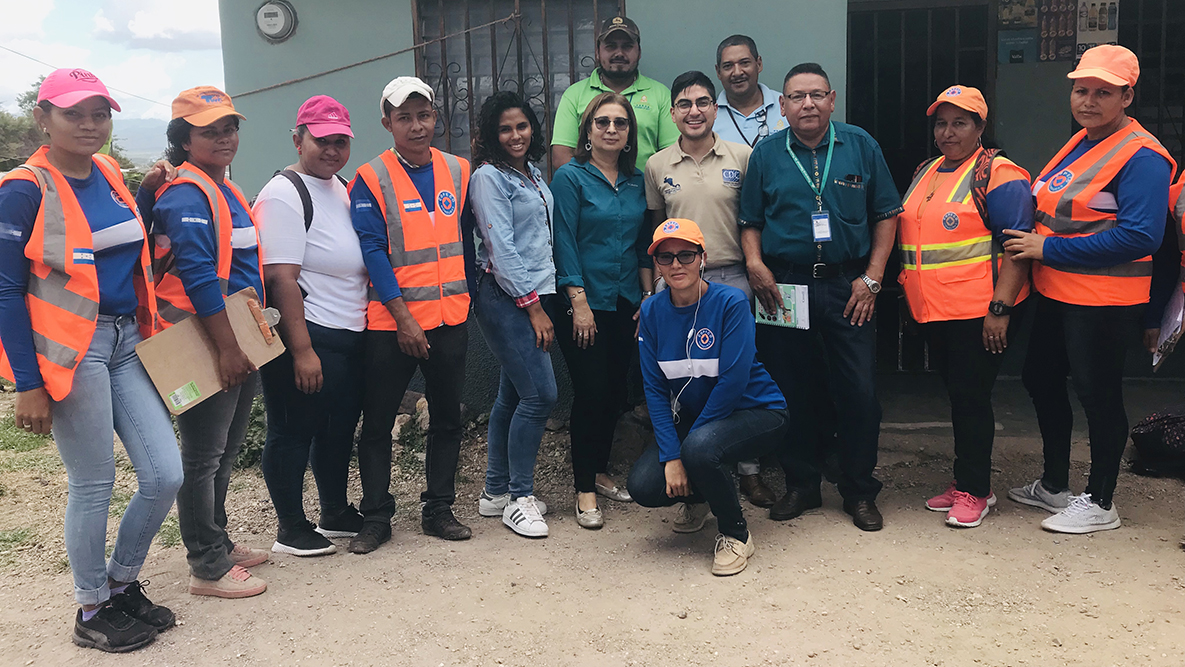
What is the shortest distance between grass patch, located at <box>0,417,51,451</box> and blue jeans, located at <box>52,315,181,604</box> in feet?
11.0

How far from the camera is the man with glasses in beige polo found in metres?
4.01

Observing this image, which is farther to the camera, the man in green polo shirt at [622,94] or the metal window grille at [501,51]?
the metal window grille at [501,51]

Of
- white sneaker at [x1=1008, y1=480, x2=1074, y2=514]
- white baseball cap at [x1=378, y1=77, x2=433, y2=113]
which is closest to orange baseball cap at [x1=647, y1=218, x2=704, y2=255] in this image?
white baseball cap at [x1=378, y1=77, x2=433, y2=113]

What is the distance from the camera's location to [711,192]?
405cm

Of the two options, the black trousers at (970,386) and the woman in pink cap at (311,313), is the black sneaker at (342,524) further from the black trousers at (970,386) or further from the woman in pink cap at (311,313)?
the black trousers at (970,386)

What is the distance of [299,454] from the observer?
3.69 meters

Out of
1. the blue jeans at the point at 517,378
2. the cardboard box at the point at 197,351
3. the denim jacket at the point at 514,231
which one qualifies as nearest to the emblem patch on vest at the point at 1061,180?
the denim jacket at the point at 514,231

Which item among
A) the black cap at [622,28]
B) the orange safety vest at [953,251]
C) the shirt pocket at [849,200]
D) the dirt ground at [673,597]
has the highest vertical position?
the black cap at [622,28]

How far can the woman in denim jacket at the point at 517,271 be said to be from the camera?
12.5ft

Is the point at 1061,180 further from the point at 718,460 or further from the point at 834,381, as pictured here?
the point at 718,460

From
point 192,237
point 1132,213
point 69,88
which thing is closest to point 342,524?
point 192,237

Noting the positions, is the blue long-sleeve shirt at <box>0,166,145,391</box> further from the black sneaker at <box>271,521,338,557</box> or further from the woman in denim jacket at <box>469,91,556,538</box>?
the woman in denim jacket at <box>469,91,556,538</box>

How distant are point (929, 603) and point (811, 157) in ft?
6.28

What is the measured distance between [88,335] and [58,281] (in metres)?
0.18
